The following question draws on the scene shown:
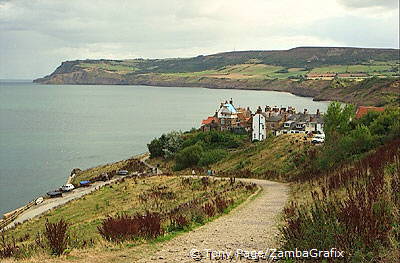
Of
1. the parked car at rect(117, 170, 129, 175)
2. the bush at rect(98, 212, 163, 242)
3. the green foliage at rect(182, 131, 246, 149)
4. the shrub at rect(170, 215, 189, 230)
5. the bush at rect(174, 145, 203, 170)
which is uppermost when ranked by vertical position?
the bush at rect(98, 212, 163, 242)

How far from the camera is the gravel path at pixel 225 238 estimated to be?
346 inches

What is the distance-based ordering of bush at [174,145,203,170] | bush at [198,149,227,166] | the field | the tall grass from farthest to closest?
bush at [174,145,203,170] → bush at [198,149,227,166] → the field → the tall grass

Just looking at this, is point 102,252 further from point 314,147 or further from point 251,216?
point 314,147

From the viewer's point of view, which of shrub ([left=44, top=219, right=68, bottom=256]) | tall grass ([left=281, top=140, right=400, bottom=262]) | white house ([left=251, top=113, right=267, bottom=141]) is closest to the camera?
tall grass ([left=281, top=140, right=400, bottom=262])

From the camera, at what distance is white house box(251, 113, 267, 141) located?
2456 inches

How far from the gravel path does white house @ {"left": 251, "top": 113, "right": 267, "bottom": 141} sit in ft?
156

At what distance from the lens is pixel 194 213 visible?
14.0m

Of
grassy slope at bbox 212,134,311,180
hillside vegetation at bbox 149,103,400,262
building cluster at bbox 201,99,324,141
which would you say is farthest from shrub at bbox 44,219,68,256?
building cluster at bbox 201,99,324,141

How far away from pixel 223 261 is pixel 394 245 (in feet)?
10.8

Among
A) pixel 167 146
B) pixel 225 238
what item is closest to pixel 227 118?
pixel 167 146

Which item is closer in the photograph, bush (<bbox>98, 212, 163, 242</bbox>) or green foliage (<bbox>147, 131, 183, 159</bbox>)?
bush (<bbox>98, 212, 163, 242</bbox>)

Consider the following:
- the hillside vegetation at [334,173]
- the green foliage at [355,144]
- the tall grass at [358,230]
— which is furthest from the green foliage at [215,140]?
the tall grass at [358,230]

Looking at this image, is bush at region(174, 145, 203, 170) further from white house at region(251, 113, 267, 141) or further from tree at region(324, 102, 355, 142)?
tree at region(324, 102, 355, 142)

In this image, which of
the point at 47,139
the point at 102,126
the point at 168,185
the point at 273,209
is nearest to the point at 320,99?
the point at 102,126
